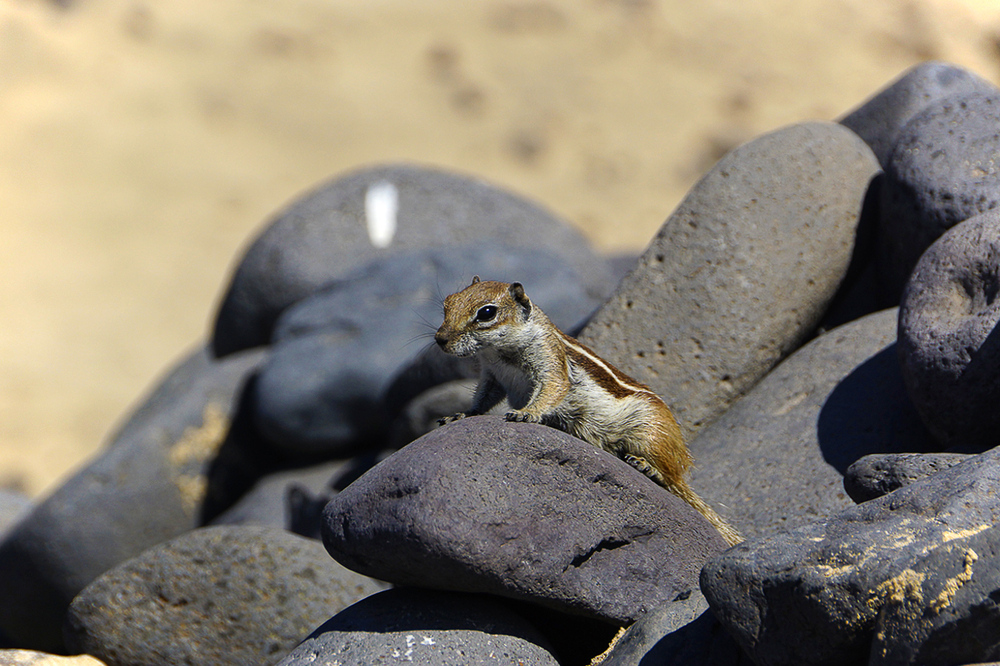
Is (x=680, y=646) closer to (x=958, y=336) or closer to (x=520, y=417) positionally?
(x=520, y=417)

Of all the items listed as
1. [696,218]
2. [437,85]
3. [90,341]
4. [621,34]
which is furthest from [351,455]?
[621,34]

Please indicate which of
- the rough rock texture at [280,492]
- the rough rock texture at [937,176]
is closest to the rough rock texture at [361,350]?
the rough rock texture at [280,492]

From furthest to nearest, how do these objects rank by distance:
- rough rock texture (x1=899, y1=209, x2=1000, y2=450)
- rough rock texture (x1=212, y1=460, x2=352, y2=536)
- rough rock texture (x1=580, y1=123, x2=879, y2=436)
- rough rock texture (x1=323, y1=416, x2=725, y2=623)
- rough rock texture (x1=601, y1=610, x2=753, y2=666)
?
rough rock texture (x1=212, y1=460, x2=352, y2=536) → rough rock texture (x1=580, y1=123, x2=879, y2=436) → rough rock texture (x1=899, y1=209, x2=1000, y2=450) → rough rock texture (x1=323, y1=416, x2=725, y2=623) → rough rock texture (x1=601, y1=610, x2=753, y2=666)

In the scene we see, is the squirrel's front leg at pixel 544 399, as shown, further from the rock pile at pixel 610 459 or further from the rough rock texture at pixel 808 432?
the rough rock texture at pixel 808 432

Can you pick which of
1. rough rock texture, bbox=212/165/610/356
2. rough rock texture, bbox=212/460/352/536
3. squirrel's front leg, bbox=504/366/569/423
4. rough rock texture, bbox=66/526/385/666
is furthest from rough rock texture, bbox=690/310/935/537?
rough rock texture, bbox=212/165/610/356

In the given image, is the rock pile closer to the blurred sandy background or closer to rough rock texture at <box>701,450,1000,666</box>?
rough rock texture at <box>701,450,1000,666</box>

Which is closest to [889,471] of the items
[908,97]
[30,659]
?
[30,659]

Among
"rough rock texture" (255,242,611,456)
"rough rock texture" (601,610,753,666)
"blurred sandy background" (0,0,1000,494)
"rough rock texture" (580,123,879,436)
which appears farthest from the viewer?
"blurred sandy background" (0,0,1000,494)
